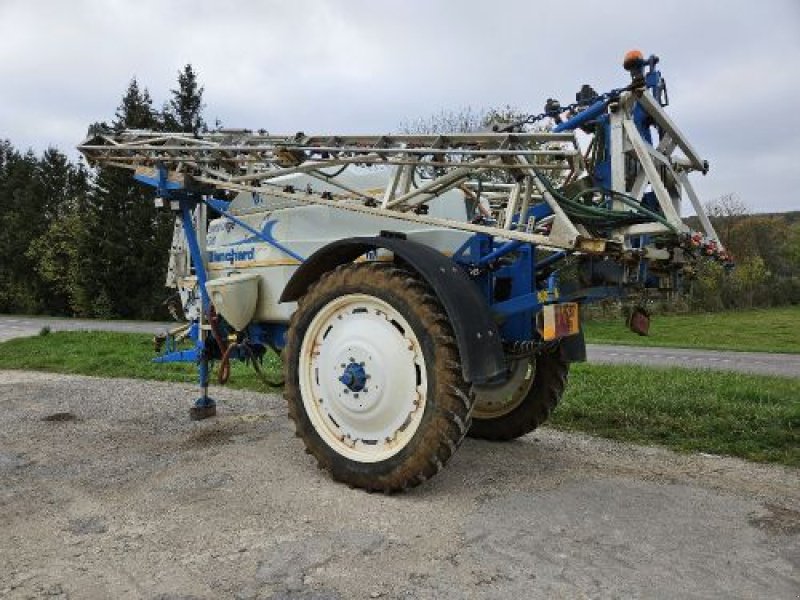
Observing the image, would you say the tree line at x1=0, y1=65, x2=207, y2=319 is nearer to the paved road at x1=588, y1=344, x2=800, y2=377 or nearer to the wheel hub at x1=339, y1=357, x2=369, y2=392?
the paved road at x1=588, y1=344, x2=800, y2=377

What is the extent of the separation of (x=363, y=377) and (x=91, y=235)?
1532 inches

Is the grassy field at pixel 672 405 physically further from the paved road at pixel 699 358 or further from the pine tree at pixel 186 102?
the pine tree at pixel 186 102

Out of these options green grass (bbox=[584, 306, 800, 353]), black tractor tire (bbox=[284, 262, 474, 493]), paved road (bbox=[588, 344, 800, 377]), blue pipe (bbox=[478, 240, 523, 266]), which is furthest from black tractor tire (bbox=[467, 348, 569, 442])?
green grass (bbox=[584, 306, 800, 353])

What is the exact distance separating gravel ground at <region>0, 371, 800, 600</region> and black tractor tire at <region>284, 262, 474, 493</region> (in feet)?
0.47

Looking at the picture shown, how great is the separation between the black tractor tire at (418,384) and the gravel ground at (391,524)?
0.14m

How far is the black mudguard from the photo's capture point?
12.4 feet

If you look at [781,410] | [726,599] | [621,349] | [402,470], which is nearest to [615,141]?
[402,470]

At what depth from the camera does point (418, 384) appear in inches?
161

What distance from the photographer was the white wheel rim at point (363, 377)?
4117 millimetres

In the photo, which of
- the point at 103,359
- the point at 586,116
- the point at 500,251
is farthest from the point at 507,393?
Answer: the point at 103,359

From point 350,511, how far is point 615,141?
8.98 feet

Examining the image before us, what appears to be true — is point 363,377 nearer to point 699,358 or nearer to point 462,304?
point 462,304

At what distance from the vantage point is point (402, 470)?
3.97m

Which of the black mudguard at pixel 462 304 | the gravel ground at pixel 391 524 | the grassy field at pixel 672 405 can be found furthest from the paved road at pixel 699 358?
the black mudguard at pixel 462 304
